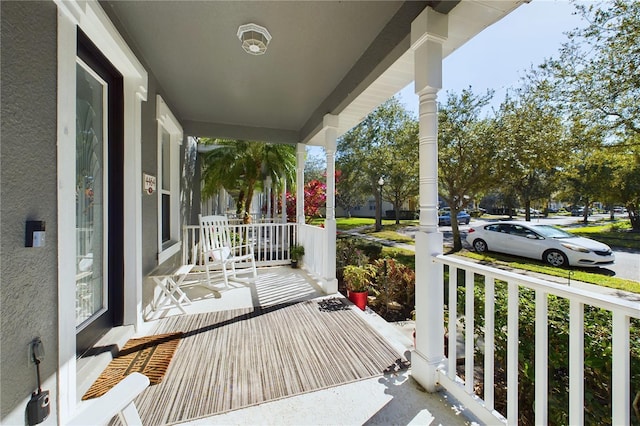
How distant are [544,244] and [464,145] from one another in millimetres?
4312

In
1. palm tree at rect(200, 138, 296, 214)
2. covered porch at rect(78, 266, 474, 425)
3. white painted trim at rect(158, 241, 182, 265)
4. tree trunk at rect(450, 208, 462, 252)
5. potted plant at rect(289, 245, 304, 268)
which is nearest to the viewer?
covered porch at rect(78, 266, 474, 425)

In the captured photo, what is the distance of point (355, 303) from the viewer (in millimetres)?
3406

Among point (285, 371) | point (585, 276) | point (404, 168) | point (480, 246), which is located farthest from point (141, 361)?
point (404, 168)

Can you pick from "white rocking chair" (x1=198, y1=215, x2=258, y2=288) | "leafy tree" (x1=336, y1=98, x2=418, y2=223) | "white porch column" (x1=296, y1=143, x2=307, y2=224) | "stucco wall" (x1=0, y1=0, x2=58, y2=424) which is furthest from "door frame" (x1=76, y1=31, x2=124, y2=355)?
"leafy tree" (x1=336, y1=98, x2=418, y2=223)

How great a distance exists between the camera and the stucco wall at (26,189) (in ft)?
3.37

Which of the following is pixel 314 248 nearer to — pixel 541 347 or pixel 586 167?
pixel 541 347

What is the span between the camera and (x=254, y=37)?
228 cm

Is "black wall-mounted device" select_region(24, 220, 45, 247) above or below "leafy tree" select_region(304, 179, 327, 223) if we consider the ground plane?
below

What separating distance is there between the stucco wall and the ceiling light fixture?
126 cm

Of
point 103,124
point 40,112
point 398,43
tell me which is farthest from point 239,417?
point 398,43

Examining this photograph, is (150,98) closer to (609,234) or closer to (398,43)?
(398,43)

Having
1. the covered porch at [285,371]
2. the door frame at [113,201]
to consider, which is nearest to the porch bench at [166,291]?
the covered porch at [285,371]

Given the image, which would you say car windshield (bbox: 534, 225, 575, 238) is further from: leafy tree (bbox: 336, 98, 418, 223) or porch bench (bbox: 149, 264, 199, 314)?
leafy tree (bbox: 336, 98, 418, 223)

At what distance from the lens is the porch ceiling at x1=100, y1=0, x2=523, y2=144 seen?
198 centimetres
